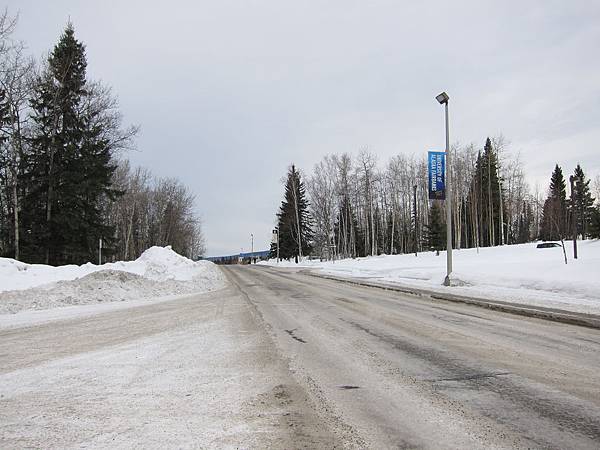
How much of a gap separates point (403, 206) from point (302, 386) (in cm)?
6872

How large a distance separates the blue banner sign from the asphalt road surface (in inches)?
439

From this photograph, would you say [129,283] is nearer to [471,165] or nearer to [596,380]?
[596,380]

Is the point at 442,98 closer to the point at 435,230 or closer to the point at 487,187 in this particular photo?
the point at 487,187

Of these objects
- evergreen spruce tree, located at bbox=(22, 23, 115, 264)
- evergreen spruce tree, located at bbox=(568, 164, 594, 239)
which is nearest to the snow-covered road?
evergreen spruce tree, located at bbox=(22, 23, 115, 264)

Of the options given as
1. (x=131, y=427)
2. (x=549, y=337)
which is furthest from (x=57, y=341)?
(x=549, y=337)

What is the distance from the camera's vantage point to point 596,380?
462 centimetres

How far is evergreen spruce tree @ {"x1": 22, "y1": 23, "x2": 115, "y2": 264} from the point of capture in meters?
27.1

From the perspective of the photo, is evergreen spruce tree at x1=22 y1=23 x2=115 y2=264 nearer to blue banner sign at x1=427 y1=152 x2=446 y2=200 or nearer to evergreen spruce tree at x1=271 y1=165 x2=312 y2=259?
blue banner sign at x1=427 y1=152 x2=446 y2=200

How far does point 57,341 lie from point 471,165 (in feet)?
220

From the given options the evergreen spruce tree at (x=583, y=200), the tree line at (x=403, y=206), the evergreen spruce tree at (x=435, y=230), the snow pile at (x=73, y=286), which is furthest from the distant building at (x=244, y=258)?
the snow pile at (x=73, y=286)

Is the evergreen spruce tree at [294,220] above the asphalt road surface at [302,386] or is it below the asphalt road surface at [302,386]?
above

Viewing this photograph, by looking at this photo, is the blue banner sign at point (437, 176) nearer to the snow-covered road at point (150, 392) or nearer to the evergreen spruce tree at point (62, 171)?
the snow-covered road at point (150, 392)

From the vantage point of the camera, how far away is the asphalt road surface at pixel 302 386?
125 inches

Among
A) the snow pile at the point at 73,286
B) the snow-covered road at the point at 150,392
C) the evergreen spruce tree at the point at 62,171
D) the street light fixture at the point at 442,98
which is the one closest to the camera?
the snow-covered road at the point at 150,392
